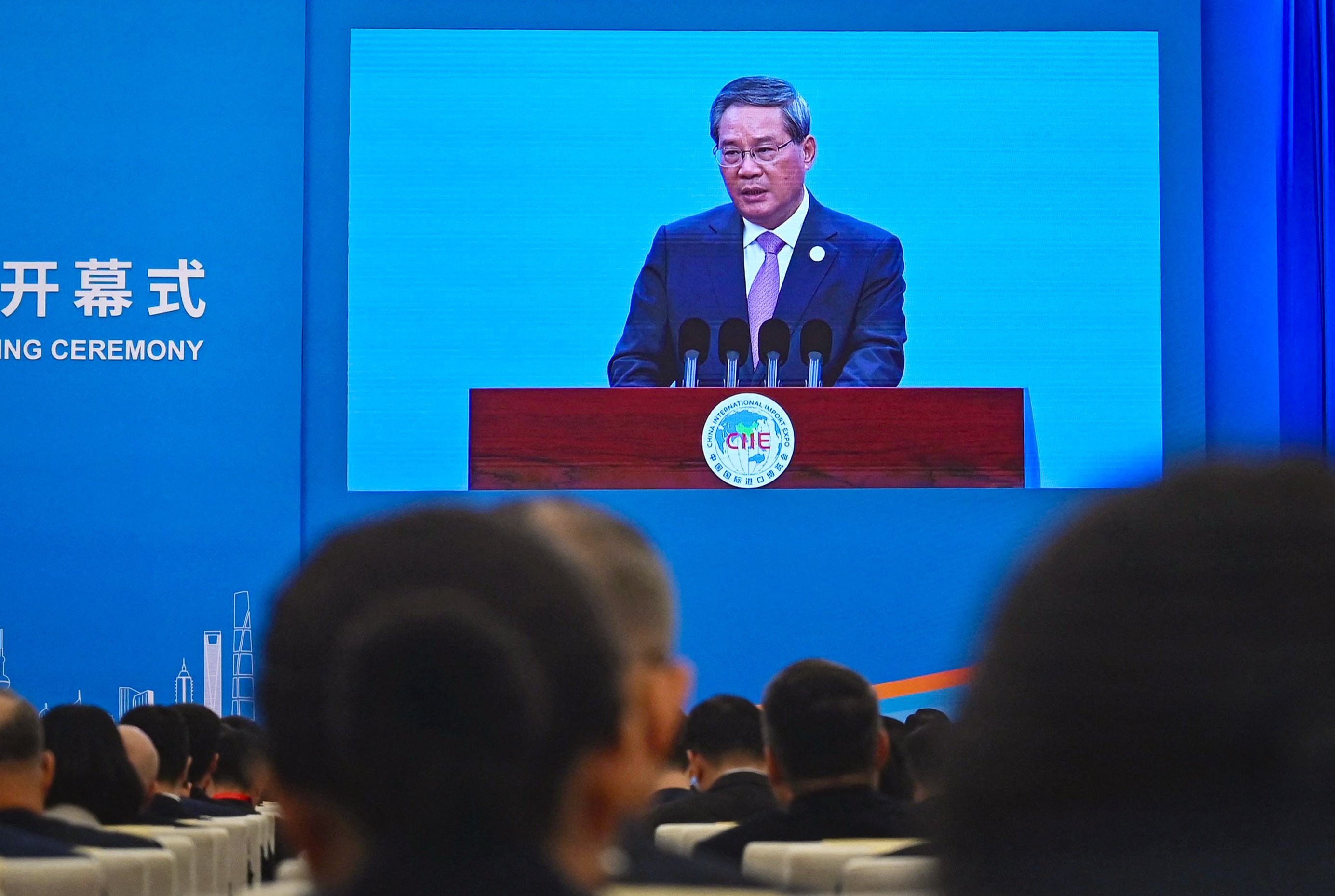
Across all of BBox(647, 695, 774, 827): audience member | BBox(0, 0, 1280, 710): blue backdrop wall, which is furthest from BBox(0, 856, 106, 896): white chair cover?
BBox(0, 0, 1280, 710): blue backdrop wall

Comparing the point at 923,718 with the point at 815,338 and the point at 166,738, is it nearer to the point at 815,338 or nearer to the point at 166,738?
the point at 166,738

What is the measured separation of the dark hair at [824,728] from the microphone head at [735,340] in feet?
15.2

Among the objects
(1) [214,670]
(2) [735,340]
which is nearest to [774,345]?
(2) [735,340]

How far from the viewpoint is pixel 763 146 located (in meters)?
7.35

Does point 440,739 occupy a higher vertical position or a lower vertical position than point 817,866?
higher

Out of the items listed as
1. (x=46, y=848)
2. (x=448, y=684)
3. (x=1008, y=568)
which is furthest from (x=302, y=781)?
(x=46, y=848)

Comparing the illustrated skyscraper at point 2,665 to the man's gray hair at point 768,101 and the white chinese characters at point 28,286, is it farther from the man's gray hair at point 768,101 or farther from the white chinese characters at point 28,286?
the man's gray hair at point 768,101

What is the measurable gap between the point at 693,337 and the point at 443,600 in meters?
6.62

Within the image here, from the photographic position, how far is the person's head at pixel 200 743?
4.65 m

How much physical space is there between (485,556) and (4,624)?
23.5ft

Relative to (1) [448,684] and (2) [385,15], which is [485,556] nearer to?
(1) [448,684]

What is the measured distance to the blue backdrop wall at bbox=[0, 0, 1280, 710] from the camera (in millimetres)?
7215

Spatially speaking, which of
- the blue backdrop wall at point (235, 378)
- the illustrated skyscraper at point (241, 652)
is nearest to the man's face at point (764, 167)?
the blue backdrop wall at point (235, 378)

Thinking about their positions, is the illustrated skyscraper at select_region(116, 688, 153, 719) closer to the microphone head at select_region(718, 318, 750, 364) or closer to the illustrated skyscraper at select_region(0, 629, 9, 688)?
the illustrated skyscraper at select_region(0, 629, 9, 688)
